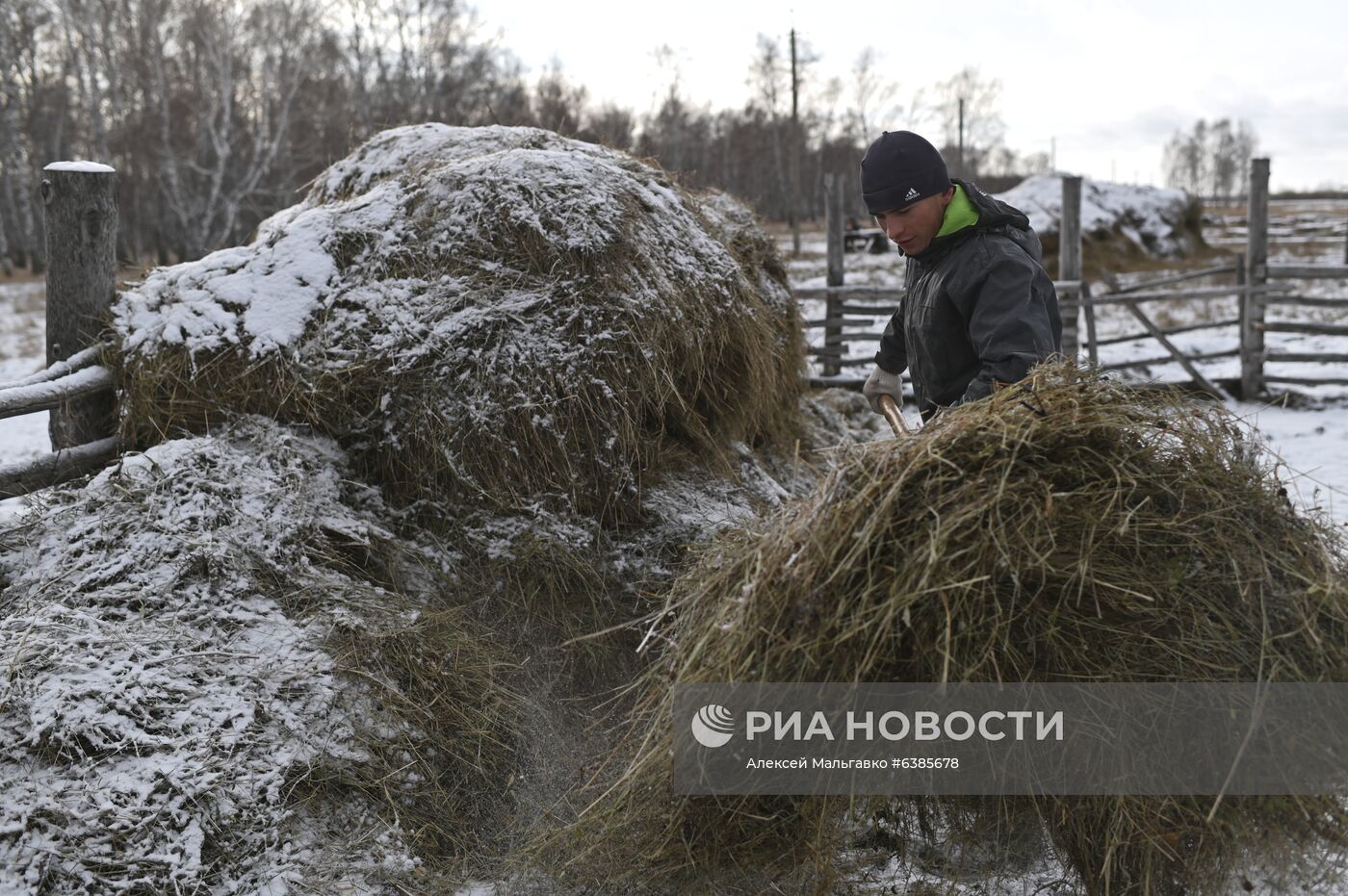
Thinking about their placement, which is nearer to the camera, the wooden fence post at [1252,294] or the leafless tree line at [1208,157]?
the wooden fence post at [1252,294]

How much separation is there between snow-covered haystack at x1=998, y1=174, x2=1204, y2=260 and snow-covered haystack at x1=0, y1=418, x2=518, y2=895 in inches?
695

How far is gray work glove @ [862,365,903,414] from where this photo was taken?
304cm

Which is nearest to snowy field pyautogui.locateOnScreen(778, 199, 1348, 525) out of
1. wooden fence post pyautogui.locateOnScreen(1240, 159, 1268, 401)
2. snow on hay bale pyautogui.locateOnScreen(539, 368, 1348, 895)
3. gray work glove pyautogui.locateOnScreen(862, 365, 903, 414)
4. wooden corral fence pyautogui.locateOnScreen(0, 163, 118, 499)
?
snow on hay bale pyautogui.locateOnScreen(539, 368, 1348, 895)

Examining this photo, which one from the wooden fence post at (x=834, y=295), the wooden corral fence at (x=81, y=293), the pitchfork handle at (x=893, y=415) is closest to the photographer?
the pitchfork handle at (x=893, y=415)

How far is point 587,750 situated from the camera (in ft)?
10.3

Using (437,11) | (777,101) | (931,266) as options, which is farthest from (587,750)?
(777,101)

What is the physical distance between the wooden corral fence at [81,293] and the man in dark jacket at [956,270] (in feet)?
9.95

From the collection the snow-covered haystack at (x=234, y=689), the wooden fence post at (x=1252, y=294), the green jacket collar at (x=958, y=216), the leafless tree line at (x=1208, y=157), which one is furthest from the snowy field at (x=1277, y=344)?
the leafless tree line at (x=1208, y=157)

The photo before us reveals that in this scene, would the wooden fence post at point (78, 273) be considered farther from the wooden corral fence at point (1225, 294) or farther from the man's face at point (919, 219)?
the wooden corral fence at point (1225, 294)

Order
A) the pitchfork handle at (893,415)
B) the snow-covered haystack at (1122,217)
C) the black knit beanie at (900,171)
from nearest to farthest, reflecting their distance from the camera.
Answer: the pitchfork handle at (893,415)
the black knit beanie at (900,171)
the snow-covered haystack at (1122,217)

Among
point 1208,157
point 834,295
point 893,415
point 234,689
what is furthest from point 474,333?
point 1208,157

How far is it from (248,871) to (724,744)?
4.34ft

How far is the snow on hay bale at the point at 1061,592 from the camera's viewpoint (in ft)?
5.93

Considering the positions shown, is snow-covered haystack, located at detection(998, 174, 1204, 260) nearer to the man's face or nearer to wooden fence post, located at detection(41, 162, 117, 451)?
the man's face
